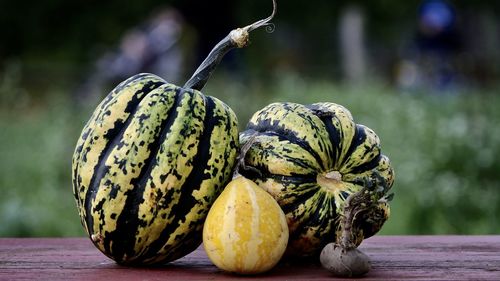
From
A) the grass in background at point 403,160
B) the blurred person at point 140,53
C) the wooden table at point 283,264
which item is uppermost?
the blurred person at point 140,53

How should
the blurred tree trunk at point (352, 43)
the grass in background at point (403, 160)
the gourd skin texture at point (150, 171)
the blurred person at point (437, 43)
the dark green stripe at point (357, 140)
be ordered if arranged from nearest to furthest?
the gourd skin texture at point (150, 171), the dark green stripe at point (357, 140), the grass in background at point (403, 160), the blurred person at point (437, 43), the blurred tree trunk at point (352, 43)

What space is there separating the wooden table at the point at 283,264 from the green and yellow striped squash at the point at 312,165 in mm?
122

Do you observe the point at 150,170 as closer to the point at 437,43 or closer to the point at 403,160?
the point at 403,160

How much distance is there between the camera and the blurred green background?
5.69 metres

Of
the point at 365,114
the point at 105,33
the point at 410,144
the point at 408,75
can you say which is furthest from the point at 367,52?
the point at 410,144

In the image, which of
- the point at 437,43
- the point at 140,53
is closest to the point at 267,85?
the point at 140,53

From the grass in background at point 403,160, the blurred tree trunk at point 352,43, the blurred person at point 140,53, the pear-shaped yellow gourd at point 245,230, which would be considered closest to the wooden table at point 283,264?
the pear-shaped yellow gourd at point 245,230

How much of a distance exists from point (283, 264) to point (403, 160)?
3880 millimetres

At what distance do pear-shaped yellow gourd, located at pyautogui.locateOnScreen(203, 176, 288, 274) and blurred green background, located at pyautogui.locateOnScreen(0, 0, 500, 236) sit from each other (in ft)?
10.1

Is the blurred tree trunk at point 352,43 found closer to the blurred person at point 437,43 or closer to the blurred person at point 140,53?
the blurred person at point 437,43

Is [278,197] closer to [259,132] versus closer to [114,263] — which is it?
[259,132]

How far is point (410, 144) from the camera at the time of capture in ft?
21.0

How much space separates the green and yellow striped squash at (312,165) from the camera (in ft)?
8.04

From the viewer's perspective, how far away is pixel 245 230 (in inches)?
88.8
